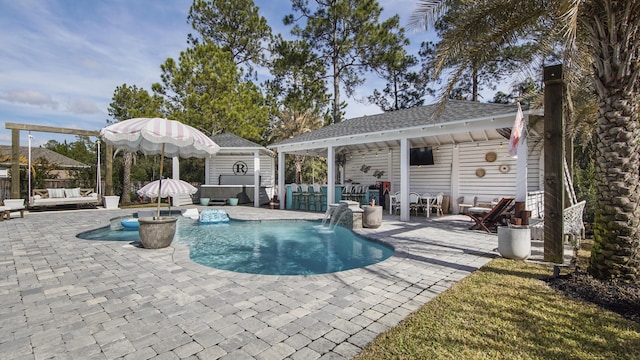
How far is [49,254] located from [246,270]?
12.9ft

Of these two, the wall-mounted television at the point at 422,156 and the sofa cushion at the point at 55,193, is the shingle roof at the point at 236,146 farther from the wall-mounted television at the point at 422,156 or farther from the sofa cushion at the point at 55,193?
the wall-mounted television at the point at 422,156

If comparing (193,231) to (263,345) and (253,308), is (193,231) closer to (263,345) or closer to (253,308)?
(253,308)

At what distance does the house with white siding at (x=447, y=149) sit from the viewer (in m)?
9.28

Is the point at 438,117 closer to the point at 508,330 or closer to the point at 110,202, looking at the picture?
the point at 508,330

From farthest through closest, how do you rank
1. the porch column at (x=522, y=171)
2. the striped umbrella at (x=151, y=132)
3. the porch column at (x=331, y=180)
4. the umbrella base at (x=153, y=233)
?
1. the porch column at (x=331, y=180)
2. the porch column at (x=522, y=171)
3. the umbrella base at (x=153, y=233)
4. the striped umbrella at (x=151, y=132)

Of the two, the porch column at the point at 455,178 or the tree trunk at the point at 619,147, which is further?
the porch column at the point at 455,178

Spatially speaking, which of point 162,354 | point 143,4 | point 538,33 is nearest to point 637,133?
point 538,33

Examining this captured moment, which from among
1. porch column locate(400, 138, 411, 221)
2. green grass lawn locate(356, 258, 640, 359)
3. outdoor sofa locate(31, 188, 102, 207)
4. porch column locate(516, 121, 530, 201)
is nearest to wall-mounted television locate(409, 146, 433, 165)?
porch column locate(400, 138, 411, 221)

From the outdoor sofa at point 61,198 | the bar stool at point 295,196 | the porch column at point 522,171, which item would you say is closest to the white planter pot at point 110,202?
the outdoor sofa at point 61,198

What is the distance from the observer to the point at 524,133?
27.2 feet

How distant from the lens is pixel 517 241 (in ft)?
17.4

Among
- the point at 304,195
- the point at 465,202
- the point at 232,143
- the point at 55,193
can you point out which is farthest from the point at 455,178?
the point at 55,193

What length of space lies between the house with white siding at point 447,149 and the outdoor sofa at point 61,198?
30.9 feet

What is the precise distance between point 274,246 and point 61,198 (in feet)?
41.6
